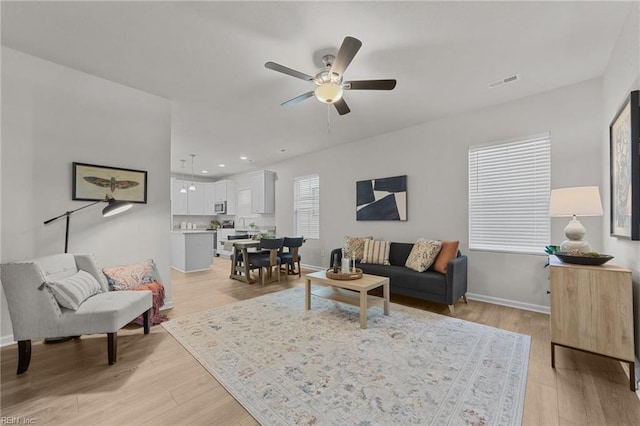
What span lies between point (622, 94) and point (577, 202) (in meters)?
1.01

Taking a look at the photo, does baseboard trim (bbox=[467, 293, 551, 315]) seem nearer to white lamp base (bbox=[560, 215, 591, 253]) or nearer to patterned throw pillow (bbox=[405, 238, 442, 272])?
patterned throw pillow (bbox=[405, 238, 442, 272])

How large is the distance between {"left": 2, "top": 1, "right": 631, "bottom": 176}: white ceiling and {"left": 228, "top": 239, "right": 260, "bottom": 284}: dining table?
247cm

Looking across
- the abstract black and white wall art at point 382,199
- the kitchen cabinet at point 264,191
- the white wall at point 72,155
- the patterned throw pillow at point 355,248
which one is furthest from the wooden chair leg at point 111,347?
the kitchen cabinet at point 264,191

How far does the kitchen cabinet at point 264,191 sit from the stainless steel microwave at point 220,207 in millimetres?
1781

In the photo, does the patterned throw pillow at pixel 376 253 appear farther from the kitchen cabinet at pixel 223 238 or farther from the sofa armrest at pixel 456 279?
the kitchen cabinet at pixel 223 238

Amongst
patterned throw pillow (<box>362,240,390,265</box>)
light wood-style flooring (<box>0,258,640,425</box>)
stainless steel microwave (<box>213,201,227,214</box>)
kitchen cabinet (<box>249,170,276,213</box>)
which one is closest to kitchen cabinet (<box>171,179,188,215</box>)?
stainless steel microwave (<box>213,201,227,214</box>)

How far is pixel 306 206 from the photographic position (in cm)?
651

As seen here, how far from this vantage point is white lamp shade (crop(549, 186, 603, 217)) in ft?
7.37

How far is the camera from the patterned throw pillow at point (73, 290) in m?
2.09

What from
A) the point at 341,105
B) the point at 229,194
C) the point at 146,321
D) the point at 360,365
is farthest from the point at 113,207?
the point at 229,194

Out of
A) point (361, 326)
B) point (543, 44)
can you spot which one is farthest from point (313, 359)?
point (543, 44)

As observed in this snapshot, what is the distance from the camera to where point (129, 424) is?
60.6 inches

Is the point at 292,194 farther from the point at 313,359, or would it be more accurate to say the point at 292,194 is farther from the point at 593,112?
the point at 593,112

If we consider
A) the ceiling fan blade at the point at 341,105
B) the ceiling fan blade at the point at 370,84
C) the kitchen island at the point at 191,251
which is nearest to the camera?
the ceiling fan blade at the point at 370,84
